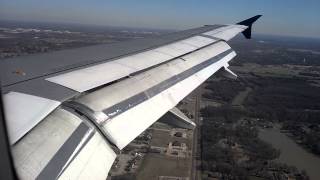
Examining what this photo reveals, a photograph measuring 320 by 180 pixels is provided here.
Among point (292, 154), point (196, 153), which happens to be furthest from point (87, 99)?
point (292, 154)

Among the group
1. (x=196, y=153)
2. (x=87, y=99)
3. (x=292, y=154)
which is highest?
(x=87, y=99)

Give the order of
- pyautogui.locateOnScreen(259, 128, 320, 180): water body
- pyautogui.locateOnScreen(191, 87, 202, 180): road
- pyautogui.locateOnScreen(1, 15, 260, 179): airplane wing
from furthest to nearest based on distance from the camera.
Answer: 1. pyautogui.locateOnScreen(259, 128, 320, 180): water body
2. pyautogui.locateOnScreen(191, 87, 202, 180): road
3. pyautogui.locateOnScreen(1, 15, 260, 179): airplane wing

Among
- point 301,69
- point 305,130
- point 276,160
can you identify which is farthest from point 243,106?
point 301,69

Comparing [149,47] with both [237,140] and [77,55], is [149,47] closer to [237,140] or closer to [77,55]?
[77,55]

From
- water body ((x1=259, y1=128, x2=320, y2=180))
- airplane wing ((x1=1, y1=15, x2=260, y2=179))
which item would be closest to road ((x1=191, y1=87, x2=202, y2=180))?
water body ((x1=259, y1=128, x2=320, y2=180))

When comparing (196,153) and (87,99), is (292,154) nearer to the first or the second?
(196,153)

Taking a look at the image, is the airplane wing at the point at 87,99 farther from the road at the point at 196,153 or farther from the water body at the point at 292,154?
the water body at the point at 292,154

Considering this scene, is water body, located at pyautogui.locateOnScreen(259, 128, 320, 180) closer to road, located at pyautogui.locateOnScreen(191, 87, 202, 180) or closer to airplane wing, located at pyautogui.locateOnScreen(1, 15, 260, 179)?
road, located at pyautogui.locateOnScreen(191, 87, 202, 180)
